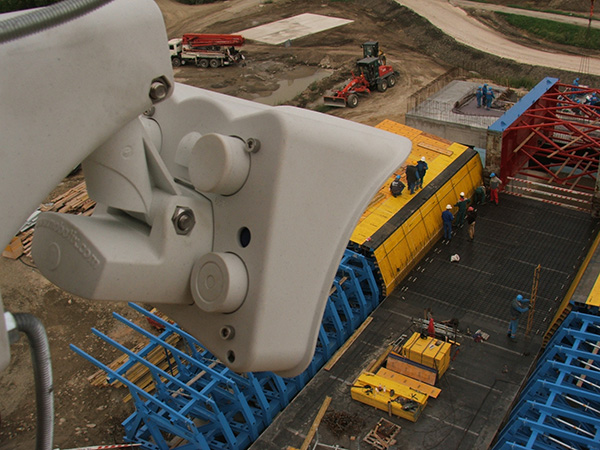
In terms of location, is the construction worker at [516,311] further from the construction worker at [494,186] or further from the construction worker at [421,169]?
the construction worker at [494,186]

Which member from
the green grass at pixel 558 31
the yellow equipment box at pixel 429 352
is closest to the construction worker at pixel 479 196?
the yellow equipment box at pixel 429 352

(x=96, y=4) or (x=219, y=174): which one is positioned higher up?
(x=96, y=4)

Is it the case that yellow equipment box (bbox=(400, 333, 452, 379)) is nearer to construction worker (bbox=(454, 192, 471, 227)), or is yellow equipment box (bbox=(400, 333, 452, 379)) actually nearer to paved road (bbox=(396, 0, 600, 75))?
construction worker (bbox=(454, 192, 471, 227))

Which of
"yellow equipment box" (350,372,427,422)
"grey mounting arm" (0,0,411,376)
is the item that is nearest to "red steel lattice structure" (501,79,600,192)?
"yellow equipment box" (350,372,427,422)

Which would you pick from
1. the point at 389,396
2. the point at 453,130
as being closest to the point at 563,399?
the point at 389,396

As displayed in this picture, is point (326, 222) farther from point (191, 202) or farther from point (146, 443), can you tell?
point (146, 443)

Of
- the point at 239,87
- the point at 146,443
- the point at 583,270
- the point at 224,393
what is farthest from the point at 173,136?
→ the point at 239,87
